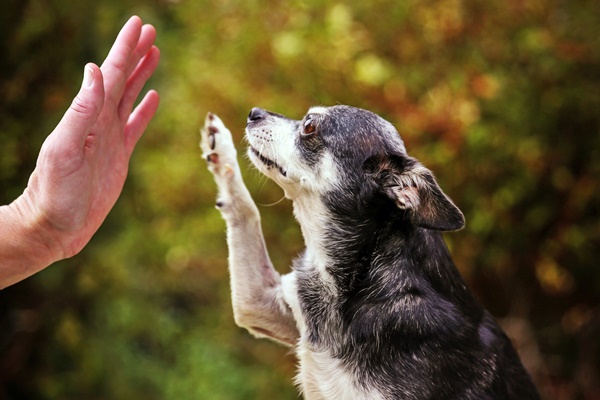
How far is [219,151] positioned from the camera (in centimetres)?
354

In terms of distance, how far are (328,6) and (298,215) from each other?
294 centimetres

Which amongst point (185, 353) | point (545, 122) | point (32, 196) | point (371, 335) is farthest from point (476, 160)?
point (185, 353)

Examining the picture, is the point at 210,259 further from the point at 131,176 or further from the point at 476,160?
the point at 476,160

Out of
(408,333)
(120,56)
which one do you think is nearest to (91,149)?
(120,56)

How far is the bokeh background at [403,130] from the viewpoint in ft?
17.3

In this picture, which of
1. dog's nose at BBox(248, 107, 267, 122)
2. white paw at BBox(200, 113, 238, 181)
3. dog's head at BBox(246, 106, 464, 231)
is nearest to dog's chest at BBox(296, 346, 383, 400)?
dog's head at BBox(246, 106, 464, 231)

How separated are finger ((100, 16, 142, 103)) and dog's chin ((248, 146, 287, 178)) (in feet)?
2.17

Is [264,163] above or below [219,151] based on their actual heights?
below

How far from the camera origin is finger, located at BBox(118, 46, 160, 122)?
319cm

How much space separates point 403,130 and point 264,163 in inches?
92.5

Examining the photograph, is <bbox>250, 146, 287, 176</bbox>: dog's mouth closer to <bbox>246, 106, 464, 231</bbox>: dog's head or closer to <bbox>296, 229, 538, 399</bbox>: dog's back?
<bbox>246, 106, 464, 231</bbox>: dog's head

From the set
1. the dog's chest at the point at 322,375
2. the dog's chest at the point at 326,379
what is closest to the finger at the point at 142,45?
the dog's chest at the point at 322,375

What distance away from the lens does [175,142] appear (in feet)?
26.9

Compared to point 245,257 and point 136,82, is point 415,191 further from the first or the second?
point 136,82
